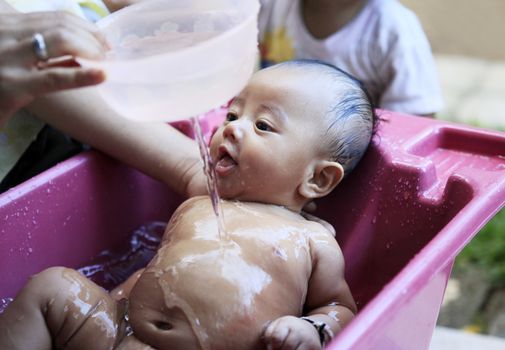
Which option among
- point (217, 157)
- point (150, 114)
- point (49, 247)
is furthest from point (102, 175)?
point (150, 114)

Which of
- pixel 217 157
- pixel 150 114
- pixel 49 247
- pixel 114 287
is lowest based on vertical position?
pixel 114 287

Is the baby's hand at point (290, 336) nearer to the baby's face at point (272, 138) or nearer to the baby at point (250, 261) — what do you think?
the baby at point (250, 261)

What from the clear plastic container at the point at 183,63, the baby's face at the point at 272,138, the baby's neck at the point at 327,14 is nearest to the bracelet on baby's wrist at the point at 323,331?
the baby's face at the point at 272,138

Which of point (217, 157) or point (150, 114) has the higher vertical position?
point (150, 114)

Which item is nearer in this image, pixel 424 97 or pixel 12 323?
pixel 12 323

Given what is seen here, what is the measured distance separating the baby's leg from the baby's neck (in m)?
1.13

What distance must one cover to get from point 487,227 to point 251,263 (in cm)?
132

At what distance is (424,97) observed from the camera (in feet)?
6.11

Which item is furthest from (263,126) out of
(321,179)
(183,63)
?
(183,63)

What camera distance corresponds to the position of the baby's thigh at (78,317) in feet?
3.72

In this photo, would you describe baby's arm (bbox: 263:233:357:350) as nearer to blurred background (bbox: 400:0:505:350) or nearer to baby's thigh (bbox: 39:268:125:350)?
baby's thigh (bbox: 39:268:125:350)

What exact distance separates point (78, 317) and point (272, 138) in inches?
17.0

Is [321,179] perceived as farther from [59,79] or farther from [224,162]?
[59,79]

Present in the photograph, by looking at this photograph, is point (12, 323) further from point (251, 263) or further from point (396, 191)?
point (396, 191)
